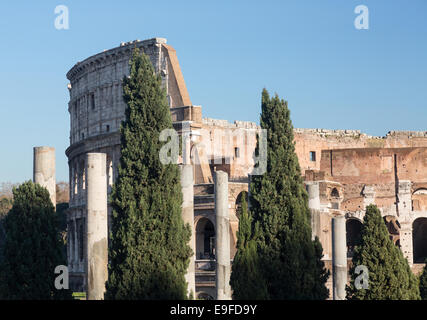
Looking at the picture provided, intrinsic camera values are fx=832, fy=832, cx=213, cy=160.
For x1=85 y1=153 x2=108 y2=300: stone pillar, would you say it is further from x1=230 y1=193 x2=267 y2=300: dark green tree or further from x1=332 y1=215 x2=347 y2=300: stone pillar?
x1=332 y1=215 x2=347 y2=300: stone pillar

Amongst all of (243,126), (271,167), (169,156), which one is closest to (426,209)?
(243,126)

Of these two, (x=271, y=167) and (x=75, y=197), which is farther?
(x=75, y=197)

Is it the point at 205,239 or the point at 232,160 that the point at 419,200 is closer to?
the point at 232,160

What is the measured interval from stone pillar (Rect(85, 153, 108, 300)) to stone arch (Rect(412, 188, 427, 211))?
24050 millimetres

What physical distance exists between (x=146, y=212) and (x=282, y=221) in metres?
4.00

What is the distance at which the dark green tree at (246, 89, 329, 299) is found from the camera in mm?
19625

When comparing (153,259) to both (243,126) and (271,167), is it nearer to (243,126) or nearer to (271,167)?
(271,167)

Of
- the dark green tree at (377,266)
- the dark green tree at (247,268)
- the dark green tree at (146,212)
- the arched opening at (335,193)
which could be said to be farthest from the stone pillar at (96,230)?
the arched opening at (335,193)

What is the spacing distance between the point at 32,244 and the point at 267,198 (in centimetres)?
574

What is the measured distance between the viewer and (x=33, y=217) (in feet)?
56.6

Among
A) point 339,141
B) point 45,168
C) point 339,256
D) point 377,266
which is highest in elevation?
point 339,141

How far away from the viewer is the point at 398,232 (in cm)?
3800

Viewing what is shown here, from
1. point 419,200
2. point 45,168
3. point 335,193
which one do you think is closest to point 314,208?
point 45,168

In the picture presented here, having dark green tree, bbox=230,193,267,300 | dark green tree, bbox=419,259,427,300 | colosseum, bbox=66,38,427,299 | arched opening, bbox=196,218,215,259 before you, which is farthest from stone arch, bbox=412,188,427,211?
dark green tree, bbox=230,193,267,300
